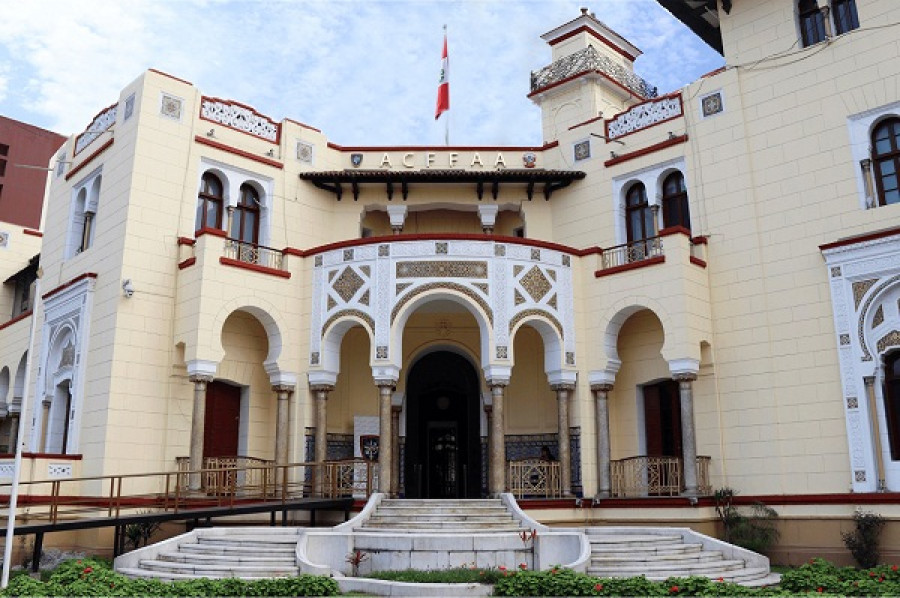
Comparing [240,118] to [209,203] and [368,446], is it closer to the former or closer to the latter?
[209,203]

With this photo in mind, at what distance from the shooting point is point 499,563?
43.8ft

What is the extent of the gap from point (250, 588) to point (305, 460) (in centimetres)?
732

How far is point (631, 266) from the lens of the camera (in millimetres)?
18984

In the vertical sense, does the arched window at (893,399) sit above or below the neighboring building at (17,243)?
below

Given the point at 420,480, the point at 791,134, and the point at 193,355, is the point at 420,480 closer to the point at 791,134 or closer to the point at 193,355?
the point at 193,355

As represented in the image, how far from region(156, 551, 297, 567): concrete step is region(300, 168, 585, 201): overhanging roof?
10.6m

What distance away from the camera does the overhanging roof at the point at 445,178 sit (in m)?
21.4

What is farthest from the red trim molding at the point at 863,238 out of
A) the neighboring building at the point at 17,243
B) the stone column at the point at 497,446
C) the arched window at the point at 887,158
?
the neighboring building at the point at 17,243

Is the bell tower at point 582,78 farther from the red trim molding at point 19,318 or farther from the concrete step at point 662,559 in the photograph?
the red trim molding at point 19,318

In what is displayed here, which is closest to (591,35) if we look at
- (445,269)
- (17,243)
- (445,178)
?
(445,178)

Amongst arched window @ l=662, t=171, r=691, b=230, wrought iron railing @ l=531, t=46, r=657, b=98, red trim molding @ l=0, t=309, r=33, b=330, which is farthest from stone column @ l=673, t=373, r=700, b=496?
red trim molding @ l=0, t=309, r=33, b=330

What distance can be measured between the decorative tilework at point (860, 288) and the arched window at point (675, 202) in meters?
4.45

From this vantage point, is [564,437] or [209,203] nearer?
[564,437]

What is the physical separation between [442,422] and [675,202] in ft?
26.4
